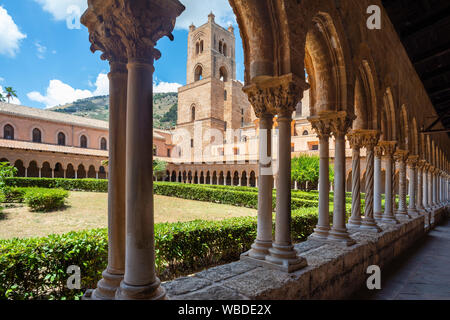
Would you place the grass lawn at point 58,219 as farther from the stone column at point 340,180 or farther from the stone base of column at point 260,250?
the stone column at point 340,180

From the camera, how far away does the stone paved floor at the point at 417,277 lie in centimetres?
378

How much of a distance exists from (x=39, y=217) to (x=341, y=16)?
1187 centimetres

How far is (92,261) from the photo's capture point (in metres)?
3.59

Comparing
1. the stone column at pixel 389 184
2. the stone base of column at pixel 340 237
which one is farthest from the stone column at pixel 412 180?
the stone base of column at pixel 340 237

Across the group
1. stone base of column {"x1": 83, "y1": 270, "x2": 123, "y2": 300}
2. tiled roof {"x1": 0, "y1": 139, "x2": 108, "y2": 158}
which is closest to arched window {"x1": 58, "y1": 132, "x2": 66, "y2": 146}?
tiled roof {"x1": 0, "y1": 139, "x2": 108, "y2": 158}

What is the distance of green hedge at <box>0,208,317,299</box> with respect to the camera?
2.99 m

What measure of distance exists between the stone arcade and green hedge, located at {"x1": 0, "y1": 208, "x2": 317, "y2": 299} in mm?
1391

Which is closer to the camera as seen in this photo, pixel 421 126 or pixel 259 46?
pixel 259 46

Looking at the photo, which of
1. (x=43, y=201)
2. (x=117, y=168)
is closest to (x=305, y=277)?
(x=117, y=168)

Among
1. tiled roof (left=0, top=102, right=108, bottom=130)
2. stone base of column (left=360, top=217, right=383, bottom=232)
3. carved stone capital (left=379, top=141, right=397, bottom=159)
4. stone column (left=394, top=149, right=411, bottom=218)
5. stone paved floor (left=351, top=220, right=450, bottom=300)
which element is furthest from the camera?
tiled roof (left=0, top=102, right=108, bottom=130)

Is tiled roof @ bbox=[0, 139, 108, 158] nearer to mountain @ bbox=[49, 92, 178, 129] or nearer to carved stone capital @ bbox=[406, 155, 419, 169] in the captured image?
carved stone capital @ bbox=[406, 155, 419, 169]
